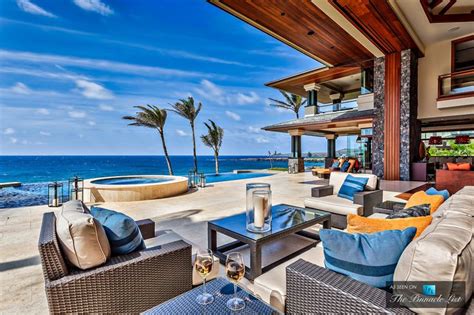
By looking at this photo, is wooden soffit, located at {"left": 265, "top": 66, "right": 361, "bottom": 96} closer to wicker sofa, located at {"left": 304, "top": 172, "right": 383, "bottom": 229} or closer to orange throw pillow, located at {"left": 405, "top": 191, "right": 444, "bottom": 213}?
wicker sofa, located at {"left": 304, "top": 172, "right": 383, "bottom": 229}

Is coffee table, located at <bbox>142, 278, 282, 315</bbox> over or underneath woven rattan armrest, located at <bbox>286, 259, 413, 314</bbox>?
underneath

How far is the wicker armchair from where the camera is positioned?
1.30 m

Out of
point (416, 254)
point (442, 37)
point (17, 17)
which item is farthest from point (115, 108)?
point (416, 254)

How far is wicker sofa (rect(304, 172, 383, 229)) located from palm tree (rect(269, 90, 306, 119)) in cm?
1451

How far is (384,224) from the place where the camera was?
1.51m

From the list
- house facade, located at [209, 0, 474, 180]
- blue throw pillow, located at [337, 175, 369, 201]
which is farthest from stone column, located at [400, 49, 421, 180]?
blue throw pillow, located at [337, 175, 369, 201]

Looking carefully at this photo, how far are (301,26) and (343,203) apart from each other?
494cm

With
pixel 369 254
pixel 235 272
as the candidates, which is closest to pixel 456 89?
pixel 369 254

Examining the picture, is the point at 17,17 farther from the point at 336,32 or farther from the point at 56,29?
the point at 336,32

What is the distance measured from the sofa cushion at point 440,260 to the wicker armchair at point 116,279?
55.3 inches

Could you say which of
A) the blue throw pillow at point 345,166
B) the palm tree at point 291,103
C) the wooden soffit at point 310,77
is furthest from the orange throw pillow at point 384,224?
the palm tree at point 291,103

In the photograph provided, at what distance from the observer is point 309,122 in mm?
11219

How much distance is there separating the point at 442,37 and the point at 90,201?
1184cm

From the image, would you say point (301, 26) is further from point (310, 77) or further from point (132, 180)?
point (132, 180)
